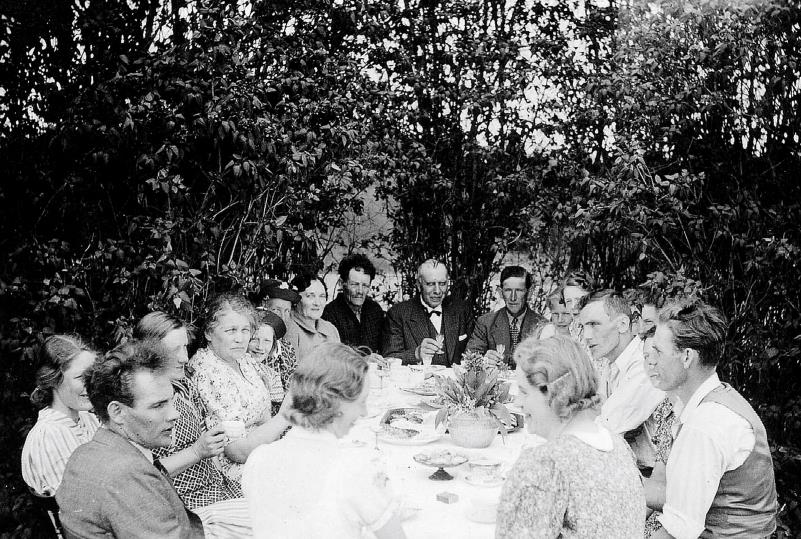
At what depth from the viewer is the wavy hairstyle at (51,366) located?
8.68 feet

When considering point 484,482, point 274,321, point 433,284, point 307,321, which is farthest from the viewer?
point 433,284

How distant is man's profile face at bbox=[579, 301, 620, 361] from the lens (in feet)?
11.1

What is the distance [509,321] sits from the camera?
5367 mm

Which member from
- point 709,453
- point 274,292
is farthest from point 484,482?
point 274,292

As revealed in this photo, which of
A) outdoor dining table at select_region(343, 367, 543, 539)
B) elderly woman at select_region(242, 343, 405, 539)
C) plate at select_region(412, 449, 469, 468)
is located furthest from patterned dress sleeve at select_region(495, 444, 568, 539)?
plate at select_region(412, 449, 469, 468)

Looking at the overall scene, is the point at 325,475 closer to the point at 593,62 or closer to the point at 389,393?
the point at 389,393

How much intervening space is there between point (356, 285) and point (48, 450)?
119 inches

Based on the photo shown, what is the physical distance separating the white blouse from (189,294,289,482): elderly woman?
44.9 inches

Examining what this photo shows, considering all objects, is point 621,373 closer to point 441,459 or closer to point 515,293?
point 441,459

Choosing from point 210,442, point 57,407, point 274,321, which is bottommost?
point 210,442

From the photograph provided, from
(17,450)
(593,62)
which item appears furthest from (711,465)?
(593,62)

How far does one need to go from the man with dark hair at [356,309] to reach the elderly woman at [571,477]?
356 centimetres

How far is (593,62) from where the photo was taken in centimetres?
577

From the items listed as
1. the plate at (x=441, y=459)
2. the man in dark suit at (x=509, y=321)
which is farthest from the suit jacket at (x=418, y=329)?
the plate at (x=441, y=459)
